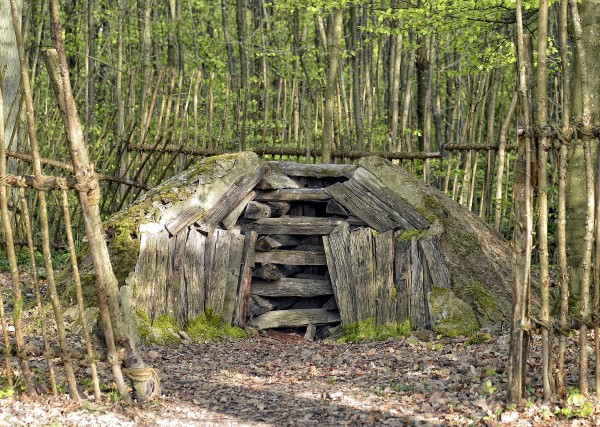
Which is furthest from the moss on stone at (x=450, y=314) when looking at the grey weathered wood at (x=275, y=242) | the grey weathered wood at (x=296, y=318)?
the grey weathered wood at (x=275, y=242)

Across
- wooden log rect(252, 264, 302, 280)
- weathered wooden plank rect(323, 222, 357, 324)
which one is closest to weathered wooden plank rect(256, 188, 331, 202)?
weathered wooden plank rect(323, 222, 357, 324)

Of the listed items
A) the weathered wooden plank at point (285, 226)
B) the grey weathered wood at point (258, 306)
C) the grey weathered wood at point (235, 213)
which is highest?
the grey weathered wood at point (235, 213)

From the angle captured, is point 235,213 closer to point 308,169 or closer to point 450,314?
point 308,169

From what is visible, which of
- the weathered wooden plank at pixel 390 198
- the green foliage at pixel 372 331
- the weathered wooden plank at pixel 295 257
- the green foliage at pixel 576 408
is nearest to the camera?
the green foliage at pixel 576 408

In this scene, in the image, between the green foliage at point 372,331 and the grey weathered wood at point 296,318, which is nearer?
the green foliage at point 372,331

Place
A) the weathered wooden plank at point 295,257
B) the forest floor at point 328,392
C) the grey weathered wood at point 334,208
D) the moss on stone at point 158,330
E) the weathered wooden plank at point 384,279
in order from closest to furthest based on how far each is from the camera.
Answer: the forest floor at point 328,392 → the moss on stone at point 158,330 → the weathered wooden plank at point 384,279 → the grey weathered wood at point 334,208 → the weathered wooden plank at point 295,257

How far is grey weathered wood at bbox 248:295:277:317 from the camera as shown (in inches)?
302

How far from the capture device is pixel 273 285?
7750mm

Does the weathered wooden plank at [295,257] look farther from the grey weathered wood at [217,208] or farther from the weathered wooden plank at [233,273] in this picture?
the grey weathered wood at [217,208]

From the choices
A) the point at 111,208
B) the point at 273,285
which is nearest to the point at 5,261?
the point at 111,208

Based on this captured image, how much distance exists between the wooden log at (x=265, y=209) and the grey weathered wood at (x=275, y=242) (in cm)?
22

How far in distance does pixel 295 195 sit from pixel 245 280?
967 millimetres

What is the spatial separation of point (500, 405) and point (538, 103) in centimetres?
163

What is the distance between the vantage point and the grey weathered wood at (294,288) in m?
7.71
